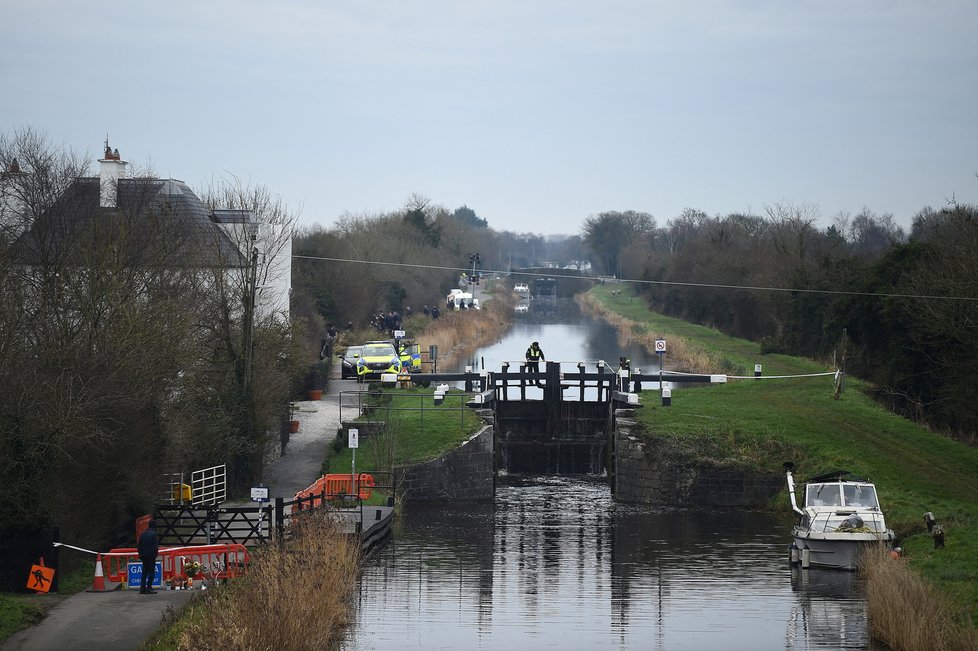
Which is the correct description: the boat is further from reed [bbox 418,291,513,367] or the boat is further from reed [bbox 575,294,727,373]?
reed [bbox 418,291,513,367]

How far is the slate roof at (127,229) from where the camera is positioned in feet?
100

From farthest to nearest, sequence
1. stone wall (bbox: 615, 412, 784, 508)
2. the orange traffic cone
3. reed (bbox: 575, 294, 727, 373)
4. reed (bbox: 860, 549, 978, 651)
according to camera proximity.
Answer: reed (bbox: 575, 294, 727, 373), stone wall (bbox: 615, 412, 784, 508), the orange traffic cone, reed (bbox: 860, 549, 978, 651)

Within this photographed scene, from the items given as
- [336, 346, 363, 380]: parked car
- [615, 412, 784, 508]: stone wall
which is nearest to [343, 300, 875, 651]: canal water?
[615, 412, 784, 508]: stone wall

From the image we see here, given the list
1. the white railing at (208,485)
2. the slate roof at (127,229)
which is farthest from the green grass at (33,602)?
the slate roof at (127,229)

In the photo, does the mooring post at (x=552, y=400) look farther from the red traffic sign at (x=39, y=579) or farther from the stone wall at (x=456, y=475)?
the red traffic sign at (x=39, y=579)

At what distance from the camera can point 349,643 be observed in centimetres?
1845

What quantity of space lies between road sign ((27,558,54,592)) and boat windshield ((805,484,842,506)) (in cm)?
1463

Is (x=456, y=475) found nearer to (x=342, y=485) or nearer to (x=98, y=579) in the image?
(x=342, y=485)

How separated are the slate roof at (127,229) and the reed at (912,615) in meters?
18.4

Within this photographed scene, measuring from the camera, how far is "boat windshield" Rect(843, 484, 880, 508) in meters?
25.0

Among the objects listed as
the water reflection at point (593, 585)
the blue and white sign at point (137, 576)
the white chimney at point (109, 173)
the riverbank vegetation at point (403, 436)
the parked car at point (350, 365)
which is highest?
the white chimney at point (109, 173)

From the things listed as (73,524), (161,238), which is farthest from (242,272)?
(73,524)

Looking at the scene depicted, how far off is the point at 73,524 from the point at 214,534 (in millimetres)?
3559

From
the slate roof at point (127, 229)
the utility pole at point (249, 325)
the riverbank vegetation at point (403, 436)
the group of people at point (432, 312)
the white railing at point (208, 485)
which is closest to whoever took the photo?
the white railing at point (208, 485)
